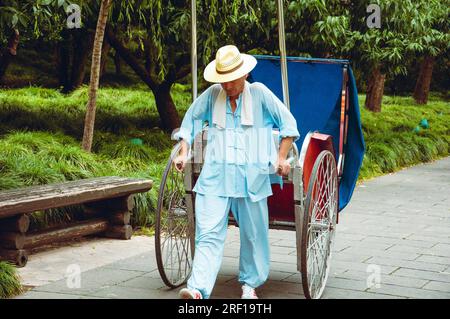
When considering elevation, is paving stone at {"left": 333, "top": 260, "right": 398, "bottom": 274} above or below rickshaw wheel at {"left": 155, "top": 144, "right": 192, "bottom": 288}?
below

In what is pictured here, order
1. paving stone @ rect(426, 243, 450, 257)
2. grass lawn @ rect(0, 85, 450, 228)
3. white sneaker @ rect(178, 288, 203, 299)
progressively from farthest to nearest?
1. grass lawn @ rect(0, 85, 450, 228)
2. paving stone @ rect(426, 243, 450, 257)
3. white sneaker @ rect(178, 288, 203, 299)

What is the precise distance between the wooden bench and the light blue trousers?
5.79 ft

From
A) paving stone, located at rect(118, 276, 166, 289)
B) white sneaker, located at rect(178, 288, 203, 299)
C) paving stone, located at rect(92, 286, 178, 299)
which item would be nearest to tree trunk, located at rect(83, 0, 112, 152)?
paving stone, located at rect(118, 276, 166, 289)

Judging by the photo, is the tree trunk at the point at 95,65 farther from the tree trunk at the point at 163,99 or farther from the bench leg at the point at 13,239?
the tree trunk at the point at 163,99

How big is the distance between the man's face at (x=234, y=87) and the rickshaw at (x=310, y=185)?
403 mm

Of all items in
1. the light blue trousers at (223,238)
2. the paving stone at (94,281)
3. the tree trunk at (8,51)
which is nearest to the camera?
the light blue trousers at (223,238)

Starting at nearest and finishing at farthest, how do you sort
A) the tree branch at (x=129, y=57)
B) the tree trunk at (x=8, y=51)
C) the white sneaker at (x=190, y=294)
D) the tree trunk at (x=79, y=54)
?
the white sneaker at (x=190, y=294)
the tree trunk at (x=8, y=51)
the tree branch at (x=129, y=57)
the tree trunk at (x=79, y=54)

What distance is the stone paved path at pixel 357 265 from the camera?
5.92 m

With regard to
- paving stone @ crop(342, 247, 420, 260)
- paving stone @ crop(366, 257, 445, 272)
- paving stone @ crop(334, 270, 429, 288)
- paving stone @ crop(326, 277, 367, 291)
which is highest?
paving stone @ crop(326, 277, 367, 291)

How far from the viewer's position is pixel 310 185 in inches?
212

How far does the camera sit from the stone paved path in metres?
5.92

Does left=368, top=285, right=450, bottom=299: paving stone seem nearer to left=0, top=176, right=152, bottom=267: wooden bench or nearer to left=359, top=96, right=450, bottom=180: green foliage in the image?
left=0, top=176, right=152, bottom=267: wooden bench

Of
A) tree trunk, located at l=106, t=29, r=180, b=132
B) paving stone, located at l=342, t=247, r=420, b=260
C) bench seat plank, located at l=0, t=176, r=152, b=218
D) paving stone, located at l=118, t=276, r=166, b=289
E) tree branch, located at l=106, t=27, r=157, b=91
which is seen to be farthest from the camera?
tree trunk, located at l=106, t=29, r=180, b=132

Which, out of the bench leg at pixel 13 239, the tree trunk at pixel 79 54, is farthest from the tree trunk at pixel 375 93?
the bench leg at pixel 13 239
